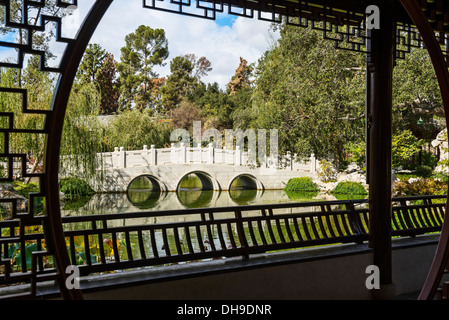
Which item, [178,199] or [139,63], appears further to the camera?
[139,63]

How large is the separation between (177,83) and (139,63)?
7.52 ft

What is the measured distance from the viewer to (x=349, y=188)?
12.9 metres

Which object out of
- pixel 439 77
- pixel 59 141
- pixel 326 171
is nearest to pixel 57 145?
pixel 59 141

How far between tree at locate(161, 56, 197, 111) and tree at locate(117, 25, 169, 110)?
32.4 inches

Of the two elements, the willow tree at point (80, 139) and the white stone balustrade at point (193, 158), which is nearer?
the willow tree at point (80, 139)

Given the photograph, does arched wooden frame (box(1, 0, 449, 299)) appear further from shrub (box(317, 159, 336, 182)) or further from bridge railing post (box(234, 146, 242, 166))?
bridge railing post (box(234, 146, 242, 166))

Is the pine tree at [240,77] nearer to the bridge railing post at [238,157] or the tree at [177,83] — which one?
the tree at [177,83]

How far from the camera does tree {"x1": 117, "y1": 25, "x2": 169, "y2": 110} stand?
72.5ft

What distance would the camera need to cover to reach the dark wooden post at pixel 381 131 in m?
2.85

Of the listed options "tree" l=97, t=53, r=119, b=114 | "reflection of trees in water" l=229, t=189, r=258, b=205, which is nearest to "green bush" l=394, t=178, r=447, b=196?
"reflection of trees in water" l=229, t=189, r=258, b=205

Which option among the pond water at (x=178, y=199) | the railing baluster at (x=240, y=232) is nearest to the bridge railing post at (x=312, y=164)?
the pond water at (x=178, y=199)

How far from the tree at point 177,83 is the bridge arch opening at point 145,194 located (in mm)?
5732

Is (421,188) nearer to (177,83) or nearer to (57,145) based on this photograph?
(57,145)

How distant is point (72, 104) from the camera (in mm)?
9078
